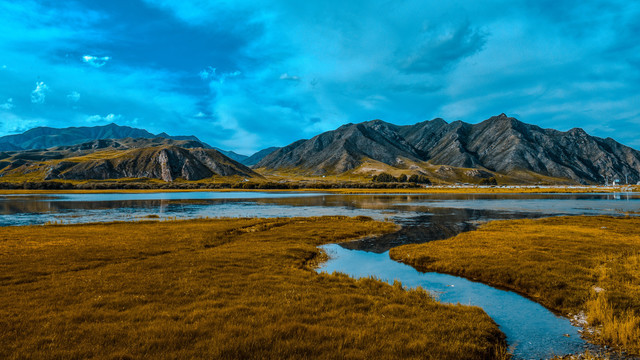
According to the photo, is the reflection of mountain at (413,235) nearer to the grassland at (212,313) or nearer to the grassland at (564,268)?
the grassland at (564,268)

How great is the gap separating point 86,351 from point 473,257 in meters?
30.1

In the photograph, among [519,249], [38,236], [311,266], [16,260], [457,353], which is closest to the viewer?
[457,353]

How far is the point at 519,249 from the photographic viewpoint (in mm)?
33281

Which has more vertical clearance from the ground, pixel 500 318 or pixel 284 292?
pixel 284 292

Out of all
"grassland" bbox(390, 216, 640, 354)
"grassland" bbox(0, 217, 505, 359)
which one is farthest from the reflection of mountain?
"grassland" bbox(0, 217, 505, 359)

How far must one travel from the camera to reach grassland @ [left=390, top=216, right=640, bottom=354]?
1683 centimetres

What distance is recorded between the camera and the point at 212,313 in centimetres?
1481

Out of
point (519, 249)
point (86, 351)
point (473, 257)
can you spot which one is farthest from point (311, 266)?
point (519, 249)

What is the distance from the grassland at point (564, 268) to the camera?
16.8m

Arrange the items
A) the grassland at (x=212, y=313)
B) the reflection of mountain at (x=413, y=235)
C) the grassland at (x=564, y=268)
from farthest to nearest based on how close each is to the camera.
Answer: the reflection of mountain at (x=413, y=235) < the grassland at (x=564, y=268) < the grassland at (x=212, y=313)

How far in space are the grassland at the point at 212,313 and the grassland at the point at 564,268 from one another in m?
6.34

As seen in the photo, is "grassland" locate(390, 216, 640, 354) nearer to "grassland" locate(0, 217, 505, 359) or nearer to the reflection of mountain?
the reflection of mountain

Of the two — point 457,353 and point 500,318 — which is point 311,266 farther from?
→ point 457,353

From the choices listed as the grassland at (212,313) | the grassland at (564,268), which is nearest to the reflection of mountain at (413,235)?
the grassland at (564,268)
